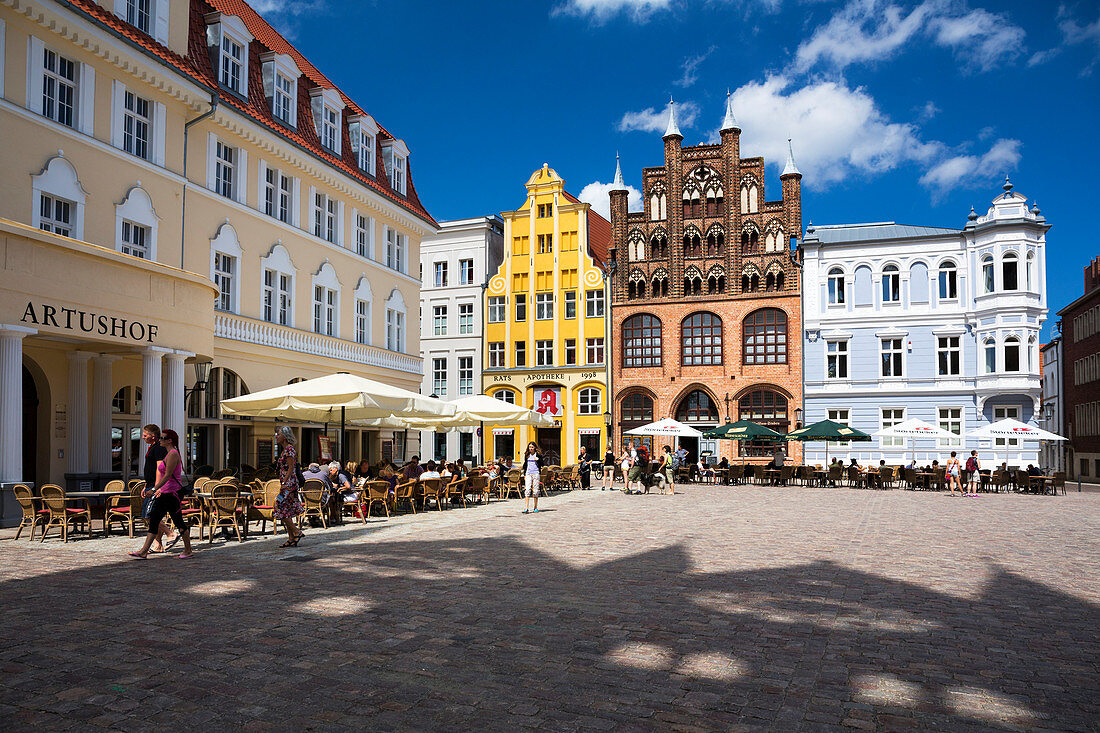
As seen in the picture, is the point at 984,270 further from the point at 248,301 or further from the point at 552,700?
the point at 552,700

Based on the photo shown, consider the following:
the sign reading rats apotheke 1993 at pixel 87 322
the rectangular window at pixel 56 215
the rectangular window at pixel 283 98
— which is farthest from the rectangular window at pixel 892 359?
the rectangular window at pixel 56 215

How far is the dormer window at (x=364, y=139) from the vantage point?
2989 cm

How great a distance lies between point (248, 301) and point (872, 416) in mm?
32318

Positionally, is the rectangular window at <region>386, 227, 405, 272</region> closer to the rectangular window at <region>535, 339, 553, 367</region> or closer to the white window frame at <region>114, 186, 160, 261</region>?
A: the white window frame at <region>114, 186, 160, 261</region>

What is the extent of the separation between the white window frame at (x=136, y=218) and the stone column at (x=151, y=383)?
383 cm

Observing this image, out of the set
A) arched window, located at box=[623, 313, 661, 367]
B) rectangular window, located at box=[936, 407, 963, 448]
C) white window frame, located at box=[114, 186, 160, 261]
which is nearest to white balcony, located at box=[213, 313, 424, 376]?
white window frame, located at box=[114, 186, 160, 261]

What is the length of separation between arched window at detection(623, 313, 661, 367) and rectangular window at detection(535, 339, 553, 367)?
4458 mm

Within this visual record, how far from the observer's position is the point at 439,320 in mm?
50781

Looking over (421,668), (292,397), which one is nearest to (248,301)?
(292,397)

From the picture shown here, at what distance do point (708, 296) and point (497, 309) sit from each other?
41.4 ft

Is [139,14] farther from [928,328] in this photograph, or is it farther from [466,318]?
[928,328]

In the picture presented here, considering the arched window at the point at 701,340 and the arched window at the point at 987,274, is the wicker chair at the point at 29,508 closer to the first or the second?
the arched window at the point at 701,340

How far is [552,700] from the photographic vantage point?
530cm

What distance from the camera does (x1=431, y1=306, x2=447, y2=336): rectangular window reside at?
50688 mm
